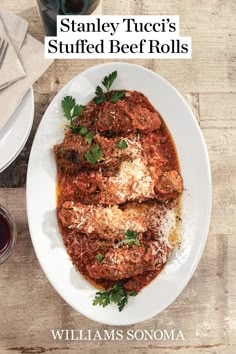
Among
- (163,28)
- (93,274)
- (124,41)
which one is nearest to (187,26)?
(163,28)

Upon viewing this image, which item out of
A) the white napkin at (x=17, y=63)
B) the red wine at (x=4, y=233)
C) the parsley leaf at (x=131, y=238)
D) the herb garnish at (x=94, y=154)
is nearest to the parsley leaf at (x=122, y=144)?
the herb garnish at (x=94, y=154)

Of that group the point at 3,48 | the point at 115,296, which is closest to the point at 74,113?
the point at 3,48

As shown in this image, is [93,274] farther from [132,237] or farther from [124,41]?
[124,41]

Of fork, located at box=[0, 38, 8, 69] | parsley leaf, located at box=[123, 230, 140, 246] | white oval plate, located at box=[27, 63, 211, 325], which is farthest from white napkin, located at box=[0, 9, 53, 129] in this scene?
parsley leaf, located at box=[123, 230, 140, 246]

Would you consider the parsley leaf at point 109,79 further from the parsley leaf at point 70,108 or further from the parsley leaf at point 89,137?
the parsley leaf at point 89,137

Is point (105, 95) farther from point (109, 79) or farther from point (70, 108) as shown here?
point (70, 108)

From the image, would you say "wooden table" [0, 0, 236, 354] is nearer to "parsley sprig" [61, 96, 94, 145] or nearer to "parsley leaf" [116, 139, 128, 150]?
"parsley sprig" [61, 96, 94, 145]
